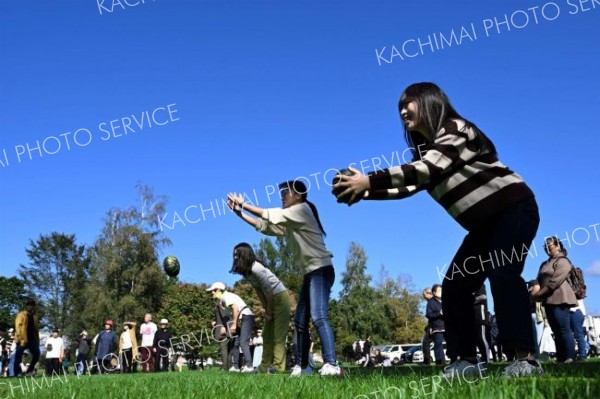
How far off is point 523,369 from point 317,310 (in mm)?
3008

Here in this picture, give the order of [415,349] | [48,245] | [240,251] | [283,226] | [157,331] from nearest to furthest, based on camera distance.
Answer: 1. [283,226]
2. [240,251]
3. [157,331]
4. [415,349]
5. [48,245]

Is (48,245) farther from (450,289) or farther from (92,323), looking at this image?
(450,289)

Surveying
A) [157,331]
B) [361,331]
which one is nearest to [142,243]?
[157,331]

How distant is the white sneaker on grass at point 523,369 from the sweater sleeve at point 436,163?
4.15ft

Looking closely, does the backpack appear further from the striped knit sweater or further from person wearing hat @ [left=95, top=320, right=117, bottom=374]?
person wearing hat @ [left=95, top=320, right=117, bottom=374]

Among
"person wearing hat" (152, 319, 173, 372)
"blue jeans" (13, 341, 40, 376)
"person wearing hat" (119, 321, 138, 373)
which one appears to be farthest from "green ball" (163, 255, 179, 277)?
"blue jeans" (13, 341, 40, 376)

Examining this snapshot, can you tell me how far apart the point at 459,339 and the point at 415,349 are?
40.0 meters

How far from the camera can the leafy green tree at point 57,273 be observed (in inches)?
3403

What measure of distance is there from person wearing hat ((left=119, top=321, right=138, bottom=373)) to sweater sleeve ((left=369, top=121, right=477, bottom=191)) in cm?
1896

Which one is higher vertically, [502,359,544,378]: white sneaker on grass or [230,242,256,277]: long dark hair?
[230,242,256,277]: long dark hair

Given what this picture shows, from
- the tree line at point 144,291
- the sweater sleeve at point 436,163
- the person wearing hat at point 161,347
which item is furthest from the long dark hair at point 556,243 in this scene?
the tree line at point 144,291

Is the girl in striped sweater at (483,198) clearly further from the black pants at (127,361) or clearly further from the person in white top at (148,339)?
the black pants at (127,361)

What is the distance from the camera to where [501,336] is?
396cm

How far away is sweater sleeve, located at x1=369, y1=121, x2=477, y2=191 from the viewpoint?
3.37 metres
